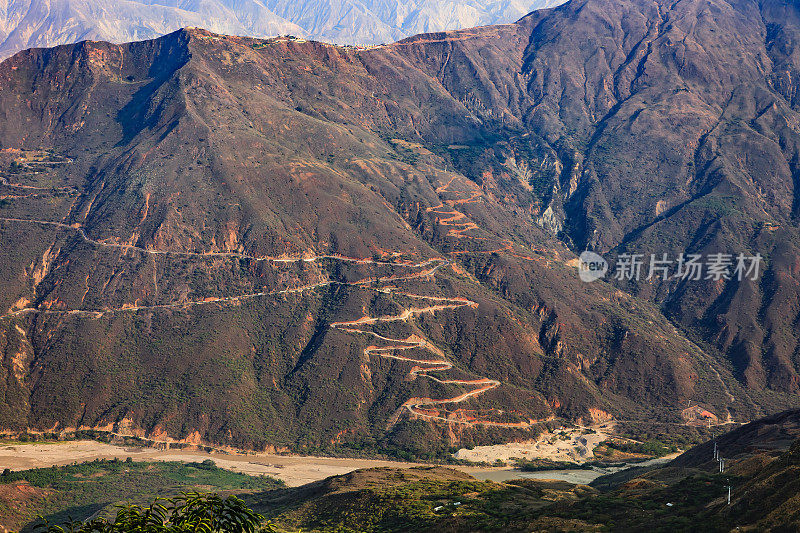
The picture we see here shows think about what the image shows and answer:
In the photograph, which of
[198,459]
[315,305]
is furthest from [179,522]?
[315,305]

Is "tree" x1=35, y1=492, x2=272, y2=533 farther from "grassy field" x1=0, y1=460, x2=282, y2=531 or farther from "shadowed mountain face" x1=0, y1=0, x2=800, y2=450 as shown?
"shadowed mountain face" x1=0, y1=0, x2=800, y2=450

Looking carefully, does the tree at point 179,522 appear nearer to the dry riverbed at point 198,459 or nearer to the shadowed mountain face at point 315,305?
the dry riverbed at point 198,459

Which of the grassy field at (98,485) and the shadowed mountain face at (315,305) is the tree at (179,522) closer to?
the grassy field at (98,485)

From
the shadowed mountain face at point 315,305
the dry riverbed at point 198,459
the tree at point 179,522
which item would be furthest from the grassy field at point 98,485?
the tree at point 179,522

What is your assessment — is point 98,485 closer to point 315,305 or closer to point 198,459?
point 198,459

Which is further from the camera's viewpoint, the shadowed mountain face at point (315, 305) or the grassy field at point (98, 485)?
the shadowed mountain face at point (315, 305)

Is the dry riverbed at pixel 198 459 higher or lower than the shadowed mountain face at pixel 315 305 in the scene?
lower

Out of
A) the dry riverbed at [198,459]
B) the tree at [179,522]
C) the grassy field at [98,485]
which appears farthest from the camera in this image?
the dry riverbed at [198,459]

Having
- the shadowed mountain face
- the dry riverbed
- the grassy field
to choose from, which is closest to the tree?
the grassy field

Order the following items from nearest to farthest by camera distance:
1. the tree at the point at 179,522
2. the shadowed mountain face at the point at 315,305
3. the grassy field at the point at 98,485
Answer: the tree at the point at 179,522
the grassy field at the point at 98,485
the shadowed mountain face at the point at 315,305

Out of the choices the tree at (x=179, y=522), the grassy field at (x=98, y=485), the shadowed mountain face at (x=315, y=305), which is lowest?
the grassy field at (x=98, y=485)

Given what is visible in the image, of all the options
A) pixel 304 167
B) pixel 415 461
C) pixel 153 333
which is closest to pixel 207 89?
pixel 304 167
